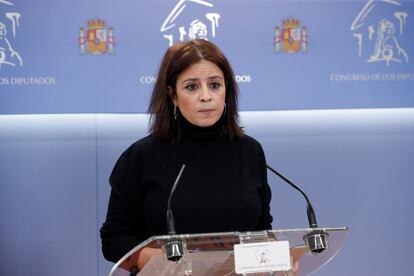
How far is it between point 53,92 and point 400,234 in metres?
2.25

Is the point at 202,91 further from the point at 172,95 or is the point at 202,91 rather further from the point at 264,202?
the point at 264,202

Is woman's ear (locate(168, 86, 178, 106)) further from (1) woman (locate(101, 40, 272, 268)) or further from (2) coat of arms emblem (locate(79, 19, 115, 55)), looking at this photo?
(2) coat of arms emblem (locate(79, 19, 115, 55))

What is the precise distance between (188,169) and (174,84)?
259 mm

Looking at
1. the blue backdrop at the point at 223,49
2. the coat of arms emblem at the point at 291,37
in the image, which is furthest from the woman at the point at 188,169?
Result: the coat of arms emblem at the point at 291,37

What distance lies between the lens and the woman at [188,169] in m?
1.77

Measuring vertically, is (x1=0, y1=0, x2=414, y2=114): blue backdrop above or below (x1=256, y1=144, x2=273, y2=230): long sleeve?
above

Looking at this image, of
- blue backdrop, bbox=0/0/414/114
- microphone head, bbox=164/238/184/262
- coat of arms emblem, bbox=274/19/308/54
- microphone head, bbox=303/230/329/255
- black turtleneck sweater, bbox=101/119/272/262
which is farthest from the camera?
coat of arms emblem, bbox=274/19/308/54

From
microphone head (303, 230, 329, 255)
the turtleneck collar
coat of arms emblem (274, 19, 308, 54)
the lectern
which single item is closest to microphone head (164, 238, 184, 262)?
the lectern

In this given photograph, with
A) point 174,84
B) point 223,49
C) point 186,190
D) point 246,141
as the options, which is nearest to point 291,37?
point 223,49

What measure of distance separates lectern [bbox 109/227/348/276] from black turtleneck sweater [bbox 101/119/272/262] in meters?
0.44

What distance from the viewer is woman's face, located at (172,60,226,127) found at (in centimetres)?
179

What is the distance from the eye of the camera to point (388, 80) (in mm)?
3596

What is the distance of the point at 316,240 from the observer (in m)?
1.30

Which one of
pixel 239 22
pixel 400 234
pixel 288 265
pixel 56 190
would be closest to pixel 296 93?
pixel 239 22
